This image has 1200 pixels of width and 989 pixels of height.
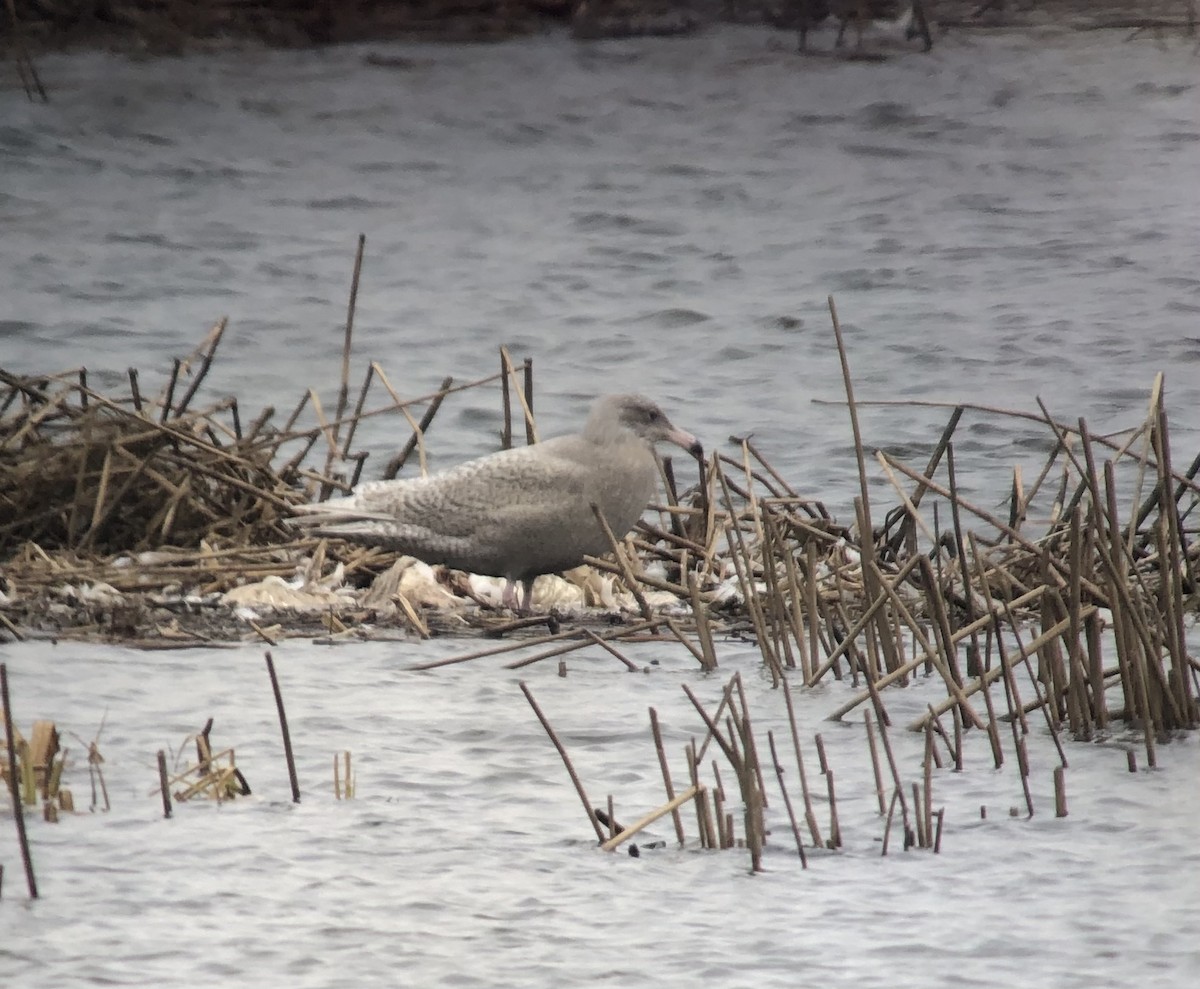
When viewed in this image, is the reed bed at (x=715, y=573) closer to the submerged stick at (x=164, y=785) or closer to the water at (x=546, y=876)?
the water at (x=546, y=876)

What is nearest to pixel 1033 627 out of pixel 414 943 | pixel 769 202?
pixel 414 943

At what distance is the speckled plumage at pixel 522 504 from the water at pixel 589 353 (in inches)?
23.0

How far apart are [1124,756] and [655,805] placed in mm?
1056

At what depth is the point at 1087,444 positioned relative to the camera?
176 inches

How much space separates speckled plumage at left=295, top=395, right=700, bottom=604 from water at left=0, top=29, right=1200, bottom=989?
58 centimetres

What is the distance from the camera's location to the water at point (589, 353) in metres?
3.77

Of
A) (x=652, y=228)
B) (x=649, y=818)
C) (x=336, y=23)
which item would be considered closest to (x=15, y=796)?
(x=649, y=818)

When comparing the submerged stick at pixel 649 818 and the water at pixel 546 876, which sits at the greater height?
the submerged stick at pixel 649 818

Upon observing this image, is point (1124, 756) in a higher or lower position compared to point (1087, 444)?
lower

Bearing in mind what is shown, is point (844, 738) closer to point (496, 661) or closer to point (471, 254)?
point (496, 661)

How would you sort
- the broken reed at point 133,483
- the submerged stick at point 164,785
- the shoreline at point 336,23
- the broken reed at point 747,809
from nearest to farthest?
the broken reed at point 747,809 → the submerged stick at point 164,785 → the broken reed at point 133,483 → the shoreline at point 336,23

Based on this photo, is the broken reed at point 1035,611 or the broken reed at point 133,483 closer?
the broken reed at point 1035,611

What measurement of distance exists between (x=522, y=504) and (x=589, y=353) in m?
4.97

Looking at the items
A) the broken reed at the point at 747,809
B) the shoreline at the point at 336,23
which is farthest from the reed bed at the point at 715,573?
the shoreline at the point at 336,23
